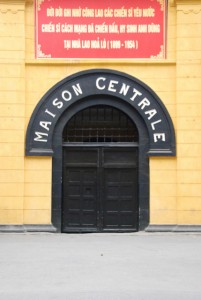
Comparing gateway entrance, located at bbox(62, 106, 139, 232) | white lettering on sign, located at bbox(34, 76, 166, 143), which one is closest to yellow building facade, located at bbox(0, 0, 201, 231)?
white lettering on sign, located at bbox(34, 76, 166, 143)

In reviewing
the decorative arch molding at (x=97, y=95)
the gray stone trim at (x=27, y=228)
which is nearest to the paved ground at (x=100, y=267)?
the gray stone trim at (x=27, y=228)

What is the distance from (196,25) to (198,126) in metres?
2.83

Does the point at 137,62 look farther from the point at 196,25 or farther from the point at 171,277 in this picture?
the point at 171,277

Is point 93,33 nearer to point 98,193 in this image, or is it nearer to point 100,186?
point 100,186

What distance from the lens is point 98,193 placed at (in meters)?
19.8

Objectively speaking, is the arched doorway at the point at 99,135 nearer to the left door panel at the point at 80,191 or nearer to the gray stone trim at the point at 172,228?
the left door panel at the point at 80,191

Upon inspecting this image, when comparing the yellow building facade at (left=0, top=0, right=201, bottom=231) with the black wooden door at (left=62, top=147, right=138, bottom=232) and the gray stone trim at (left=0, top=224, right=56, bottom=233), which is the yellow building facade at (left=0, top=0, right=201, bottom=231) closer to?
the gray stone trim at (left=0, top=224, right=56, bottom=233)

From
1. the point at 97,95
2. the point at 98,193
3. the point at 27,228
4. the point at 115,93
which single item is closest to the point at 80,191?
the point at 98,193

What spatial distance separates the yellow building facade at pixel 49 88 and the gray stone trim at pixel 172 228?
3 centimetres

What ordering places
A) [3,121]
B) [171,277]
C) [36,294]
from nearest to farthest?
[36,294]
[171,277]
[3,121]

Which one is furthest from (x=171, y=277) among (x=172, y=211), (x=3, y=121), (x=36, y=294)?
(x=3, y=121)

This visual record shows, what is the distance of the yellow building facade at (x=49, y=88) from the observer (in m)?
19.2

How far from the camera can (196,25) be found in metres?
19.4

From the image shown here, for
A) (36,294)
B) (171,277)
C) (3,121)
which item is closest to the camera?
(36,294)
